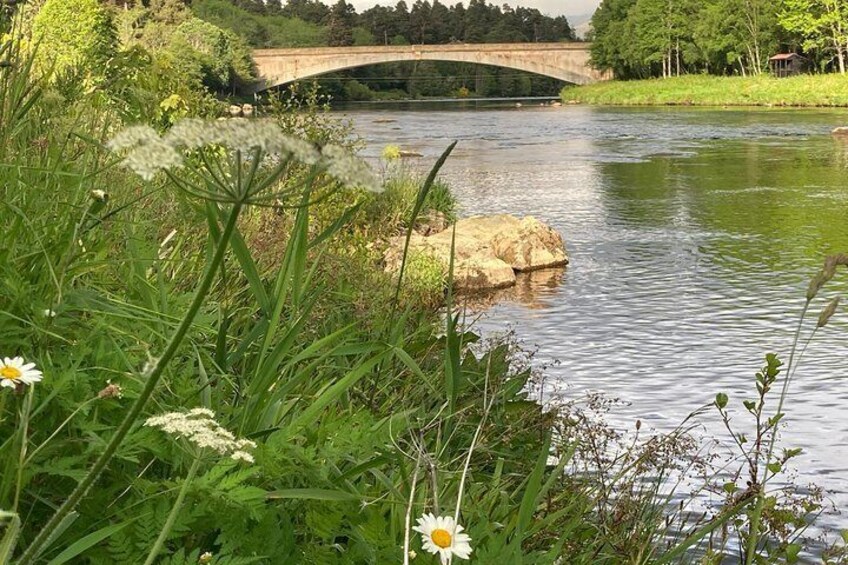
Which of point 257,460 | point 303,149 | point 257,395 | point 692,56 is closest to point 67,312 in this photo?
point 257,395

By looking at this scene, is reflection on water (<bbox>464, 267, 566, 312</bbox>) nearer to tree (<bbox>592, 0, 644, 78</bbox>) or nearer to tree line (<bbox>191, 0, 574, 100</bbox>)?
tree (<bbox>592, 0, 644, 78</bbox>)

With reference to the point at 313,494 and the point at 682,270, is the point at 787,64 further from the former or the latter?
the point at 313,494

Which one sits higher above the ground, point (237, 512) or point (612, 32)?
point (612, 32)

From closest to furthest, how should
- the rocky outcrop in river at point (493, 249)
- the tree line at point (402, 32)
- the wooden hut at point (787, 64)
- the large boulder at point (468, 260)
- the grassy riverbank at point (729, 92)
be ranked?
the large boulder at point (468, 260) → the rocky outcrop in river at point (493, 249) → the grassy riverbank at point (729, 92) → the wooden hut at point (787, 64) → the tree line at point (402, 32)

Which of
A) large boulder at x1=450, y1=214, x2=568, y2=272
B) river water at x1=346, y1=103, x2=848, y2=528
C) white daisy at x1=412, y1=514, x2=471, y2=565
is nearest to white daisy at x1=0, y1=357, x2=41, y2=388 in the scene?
white daisy at x1=412, y1=514, x2=471, y2=565

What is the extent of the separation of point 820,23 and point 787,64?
10828 mm

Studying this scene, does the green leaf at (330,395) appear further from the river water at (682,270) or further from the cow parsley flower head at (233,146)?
the river water at (682,270)

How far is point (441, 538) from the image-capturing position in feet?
4.94

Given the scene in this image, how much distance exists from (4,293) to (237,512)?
0.74 metres

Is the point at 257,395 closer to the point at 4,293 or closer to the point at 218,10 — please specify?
the point at 4,293

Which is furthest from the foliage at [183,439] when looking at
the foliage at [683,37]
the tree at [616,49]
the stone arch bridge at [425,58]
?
the tree at [616,49]

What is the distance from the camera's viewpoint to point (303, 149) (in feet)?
3.98

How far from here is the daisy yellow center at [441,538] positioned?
150 centimetres

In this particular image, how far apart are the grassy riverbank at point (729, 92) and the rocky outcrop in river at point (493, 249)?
34631mm
